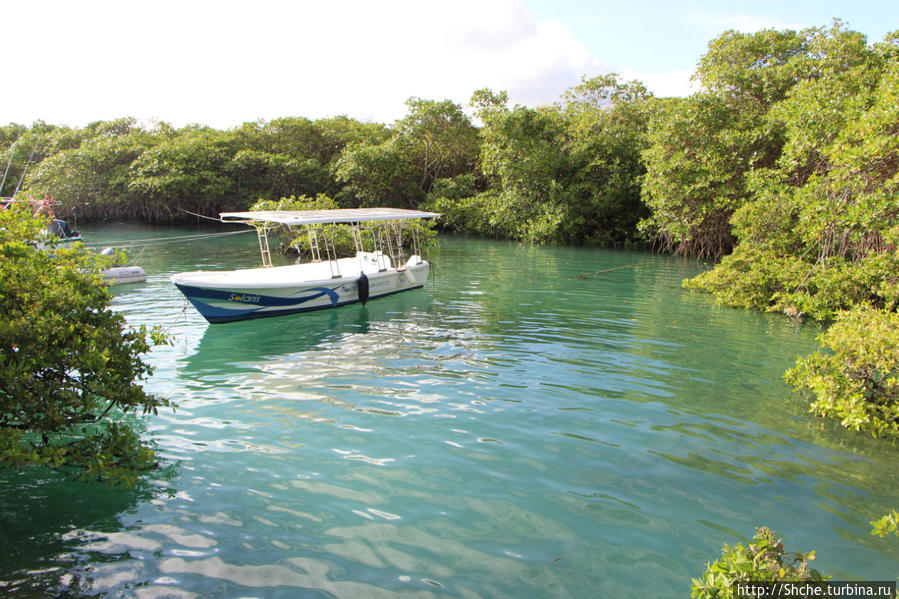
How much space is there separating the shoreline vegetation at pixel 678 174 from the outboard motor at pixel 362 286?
6.68 m

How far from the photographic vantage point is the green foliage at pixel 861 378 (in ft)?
20.0

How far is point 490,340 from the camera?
10.2 meters

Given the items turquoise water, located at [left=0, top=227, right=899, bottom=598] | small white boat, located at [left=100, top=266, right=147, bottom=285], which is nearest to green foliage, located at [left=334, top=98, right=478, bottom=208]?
small white boat, located at [left=100, top=266, right=147, bottom=285]

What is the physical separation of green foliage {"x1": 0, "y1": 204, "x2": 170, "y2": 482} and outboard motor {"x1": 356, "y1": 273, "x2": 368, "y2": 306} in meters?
8.10

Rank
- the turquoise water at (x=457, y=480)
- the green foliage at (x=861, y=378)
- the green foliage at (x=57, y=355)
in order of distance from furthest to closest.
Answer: the green foliage at (x=861, y=378)
the green foliage at (x=57, y=355)
the turquoise water at (x=457, y=480)

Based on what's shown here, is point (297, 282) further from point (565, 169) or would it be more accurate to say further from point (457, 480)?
point (565, 169)

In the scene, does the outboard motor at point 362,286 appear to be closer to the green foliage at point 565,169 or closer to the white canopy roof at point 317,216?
the white canopy roof at point 317,216

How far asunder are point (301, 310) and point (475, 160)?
2974 cm

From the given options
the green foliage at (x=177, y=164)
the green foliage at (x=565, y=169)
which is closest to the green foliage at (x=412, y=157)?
the green foliage at (x=177, y=164)

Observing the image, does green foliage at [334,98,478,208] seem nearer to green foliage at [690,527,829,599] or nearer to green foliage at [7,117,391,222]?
green foliage at [7,117,391,222]

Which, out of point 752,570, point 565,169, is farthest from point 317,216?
point 565,169

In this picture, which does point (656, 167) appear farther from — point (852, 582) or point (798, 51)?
point (852, 582)

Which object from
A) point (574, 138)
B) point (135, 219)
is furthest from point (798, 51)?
point (135, 219)

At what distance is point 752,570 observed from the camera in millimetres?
2857
